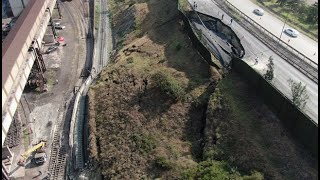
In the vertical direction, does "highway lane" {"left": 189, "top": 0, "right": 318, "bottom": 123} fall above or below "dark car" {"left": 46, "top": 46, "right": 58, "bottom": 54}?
above

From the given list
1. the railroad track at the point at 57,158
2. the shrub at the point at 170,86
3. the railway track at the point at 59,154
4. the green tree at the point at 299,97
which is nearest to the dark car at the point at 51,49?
the railway track at the point at 59,154

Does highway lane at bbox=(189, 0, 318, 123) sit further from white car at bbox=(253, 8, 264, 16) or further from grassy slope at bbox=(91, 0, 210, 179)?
white car at bbox=(253, 8, 264, 16)

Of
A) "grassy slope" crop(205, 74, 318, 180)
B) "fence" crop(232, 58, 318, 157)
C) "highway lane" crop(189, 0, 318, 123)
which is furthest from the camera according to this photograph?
"highway lane" crop(189, 0, 318, 123)

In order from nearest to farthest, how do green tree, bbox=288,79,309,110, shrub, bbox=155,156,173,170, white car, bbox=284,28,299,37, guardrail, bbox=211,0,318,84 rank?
green tree, bbox=288,79,309,110
shrub, bbox=155,156,173,170
guardrail, bbox=211,0,318,84
white car, bbox=284,28,299,37

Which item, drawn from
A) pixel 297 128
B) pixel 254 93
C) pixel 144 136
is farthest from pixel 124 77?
pixel 297 128

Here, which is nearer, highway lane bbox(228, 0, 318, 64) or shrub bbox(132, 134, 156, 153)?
shrub bbox(132, 134, 156, 153)

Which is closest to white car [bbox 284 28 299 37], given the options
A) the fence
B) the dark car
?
the fence

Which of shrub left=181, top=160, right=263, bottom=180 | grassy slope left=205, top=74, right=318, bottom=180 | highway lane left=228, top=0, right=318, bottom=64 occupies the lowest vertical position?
shrub left=181, top=160, right=263, bottom=180

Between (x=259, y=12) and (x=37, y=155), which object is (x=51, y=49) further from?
(x=259, y=12)
